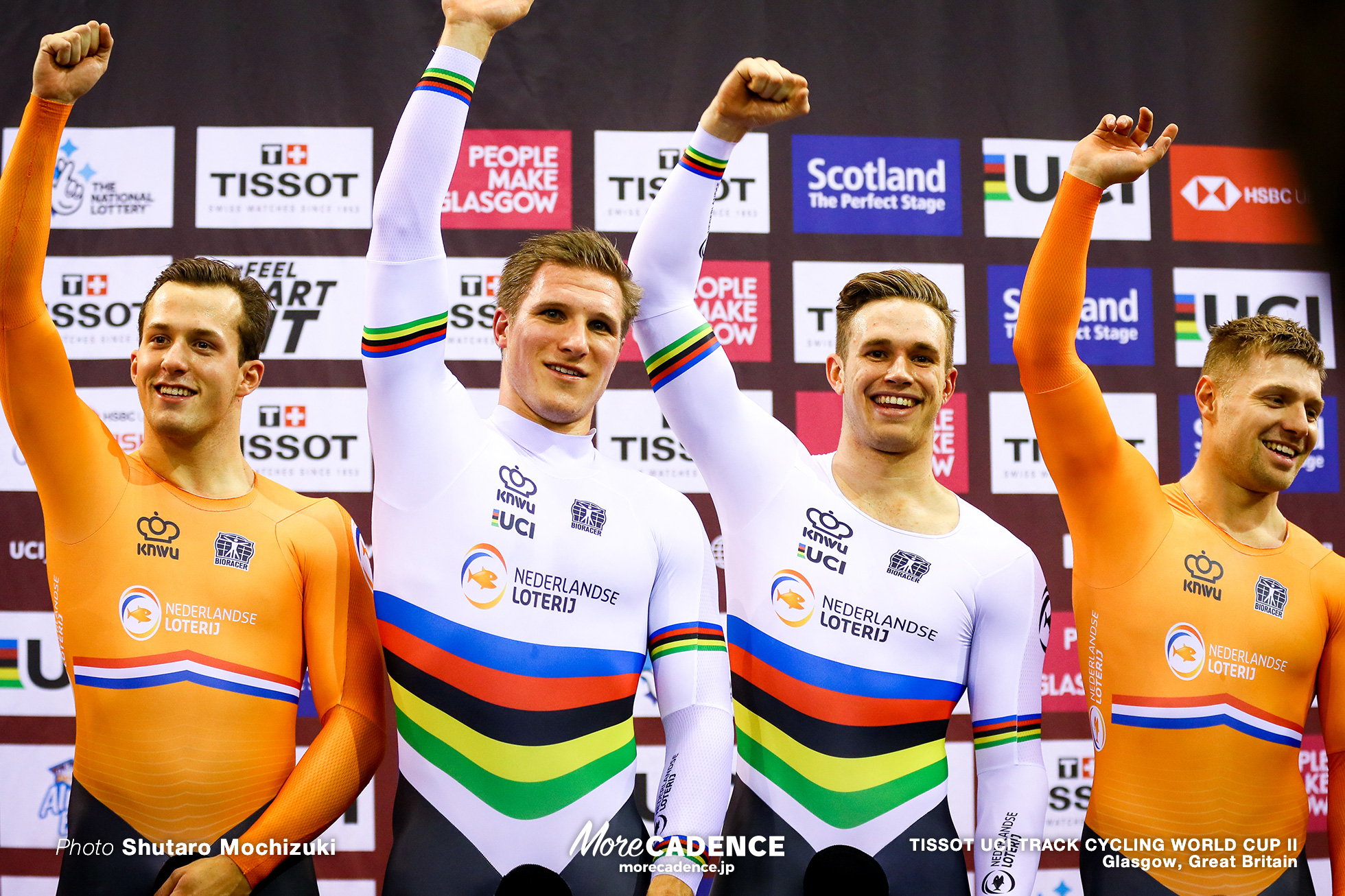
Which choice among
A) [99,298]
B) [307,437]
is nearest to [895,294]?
[307,437]

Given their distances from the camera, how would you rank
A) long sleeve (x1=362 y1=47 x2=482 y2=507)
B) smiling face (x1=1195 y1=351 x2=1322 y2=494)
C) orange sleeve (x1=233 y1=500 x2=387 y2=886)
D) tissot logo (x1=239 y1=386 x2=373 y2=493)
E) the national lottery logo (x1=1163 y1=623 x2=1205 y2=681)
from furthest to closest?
tissot logo (x1=239 y1=386 x2=373 y2=493)
smiling face (x1=1195 y1=351 x2=1322 y2=494)
the national lottery logo (x1=1163 y1=623 x2=1205 y2=681)
orange sleeve (x1=233 y1=500 x2=387 y2=886)
long sleeve (x1=362 y1=47 x2=482 y2=507)

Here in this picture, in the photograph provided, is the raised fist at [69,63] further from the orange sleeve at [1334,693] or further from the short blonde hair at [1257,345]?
the orange sleeve at [1334,693]

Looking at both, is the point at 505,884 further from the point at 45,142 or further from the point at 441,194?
the point at 45,142

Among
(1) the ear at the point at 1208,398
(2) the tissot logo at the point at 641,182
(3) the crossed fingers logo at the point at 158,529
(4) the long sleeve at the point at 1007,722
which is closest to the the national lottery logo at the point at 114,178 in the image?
(2) the tissot logo at the point at 641,182

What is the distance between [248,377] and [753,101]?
51.4 inches

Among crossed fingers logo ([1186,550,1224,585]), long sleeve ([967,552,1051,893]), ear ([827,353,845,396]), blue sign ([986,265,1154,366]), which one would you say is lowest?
long sleeve ([967,552,1051,893])

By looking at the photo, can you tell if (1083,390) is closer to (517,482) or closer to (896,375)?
(896,375)

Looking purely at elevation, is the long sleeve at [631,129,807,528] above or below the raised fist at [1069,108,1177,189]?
below

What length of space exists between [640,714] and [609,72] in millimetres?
2357

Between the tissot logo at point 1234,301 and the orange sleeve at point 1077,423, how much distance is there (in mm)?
1642

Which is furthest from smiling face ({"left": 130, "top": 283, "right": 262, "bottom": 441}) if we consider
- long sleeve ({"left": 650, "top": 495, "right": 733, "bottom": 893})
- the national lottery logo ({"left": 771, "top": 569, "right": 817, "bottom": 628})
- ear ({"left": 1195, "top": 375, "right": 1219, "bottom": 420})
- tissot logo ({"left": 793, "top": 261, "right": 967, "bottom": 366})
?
ear ({"left": 1195, "top": 375, "right": 1219, "bottom": 420})

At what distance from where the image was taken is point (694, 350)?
2.26m

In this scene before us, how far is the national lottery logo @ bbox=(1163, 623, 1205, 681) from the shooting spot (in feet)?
7.73

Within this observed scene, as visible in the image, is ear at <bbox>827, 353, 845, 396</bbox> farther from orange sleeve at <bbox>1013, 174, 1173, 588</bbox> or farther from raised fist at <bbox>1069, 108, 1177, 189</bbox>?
raised fist at <bbox>1069, 108, 1177, 189</bbox>
